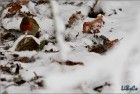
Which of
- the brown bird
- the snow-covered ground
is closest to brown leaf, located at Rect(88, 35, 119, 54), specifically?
the snow-covered ground

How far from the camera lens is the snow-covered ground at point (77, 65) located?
2299mm

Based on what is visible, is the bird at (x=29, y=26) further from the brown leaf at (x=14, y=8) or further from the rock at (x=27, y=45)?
the brown leaf at (x=14, y=8)

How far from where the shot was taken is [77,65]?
2.52m

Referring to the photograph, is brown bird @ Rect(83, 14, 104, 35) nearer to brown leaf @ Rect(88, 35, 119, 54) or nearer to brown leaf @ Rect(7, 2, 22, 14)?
brown leaf @ Rect(88, 35, 119, 54)

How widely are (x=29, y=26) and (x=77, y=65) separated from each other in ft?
2.17

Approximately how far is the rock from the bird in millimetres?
168

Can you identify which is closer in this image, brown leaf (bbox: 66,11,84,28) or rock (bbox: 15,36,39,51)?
rock (bbox: 15,36,39,51)

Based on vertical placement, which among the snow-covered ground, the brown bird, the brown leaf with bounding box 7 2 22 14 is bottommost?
the snow-covered ground

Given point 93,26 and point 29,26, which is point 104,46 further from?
point 29,26

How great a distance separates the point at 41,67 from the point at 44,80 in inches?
7.4

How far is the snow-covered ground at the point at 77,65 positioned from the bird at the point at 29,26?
2.7 inches

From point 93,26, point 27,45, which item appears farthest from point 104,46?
point 27,45

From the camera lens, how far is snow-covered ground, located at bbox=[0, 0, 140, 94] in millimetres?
2299

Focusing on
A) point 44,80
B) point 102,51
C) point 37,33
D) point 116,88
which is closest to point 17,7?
point 37,33
